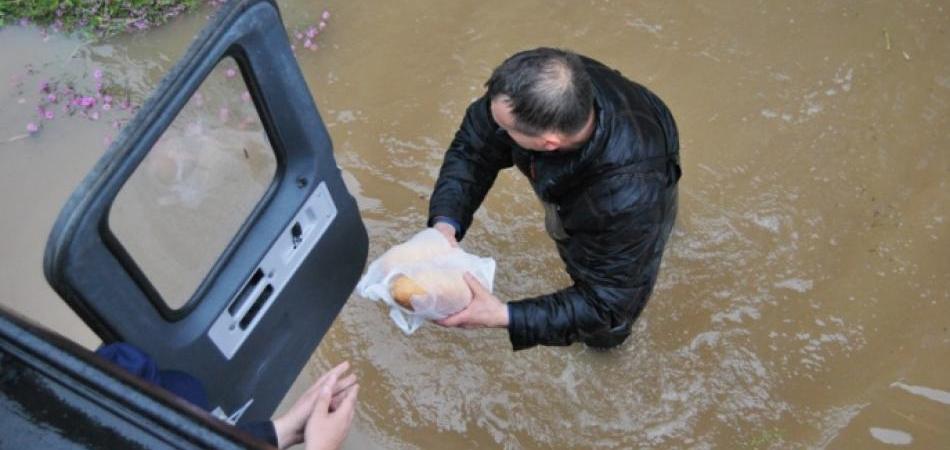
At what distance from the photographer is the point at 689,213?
12.3ft

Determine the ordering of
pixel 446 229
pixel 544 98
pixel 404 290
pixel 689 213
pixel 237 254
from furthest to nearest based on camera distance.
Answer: pixel 689 213, pixel 446 229, pixel 404 290, pixel 544 98, pixel 237 254

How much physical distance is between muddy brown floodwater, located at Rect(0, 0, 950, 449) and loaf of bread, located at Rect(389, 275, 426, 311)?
1107 mm

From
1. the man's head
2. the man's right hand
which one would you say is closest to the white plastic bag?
the man's right hand

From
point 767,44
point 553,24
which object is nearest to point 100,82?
point 553,24

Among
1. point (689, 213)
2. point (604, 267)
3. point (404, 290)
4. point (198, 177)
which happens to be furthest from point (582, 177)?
point (198, 177)

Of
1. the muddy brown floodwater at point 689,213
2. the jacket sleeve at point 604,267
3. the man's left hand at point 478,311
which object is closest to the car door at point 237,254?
the man's left hand at point 478,311

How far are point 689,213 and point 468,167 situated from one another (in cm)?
137

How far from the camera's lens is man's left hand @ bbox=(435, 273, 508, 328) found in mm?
2471

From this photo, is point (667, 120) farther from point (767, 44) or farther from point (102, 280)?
point (767, 44)

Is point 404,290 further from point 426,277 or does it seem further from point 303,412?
point 303,412

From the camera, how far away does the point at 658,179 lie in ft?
7.86

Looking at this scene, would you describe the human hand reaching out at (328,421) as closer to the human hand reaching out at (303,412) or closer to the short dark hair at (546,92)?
the human hand reaching out at (303,412)

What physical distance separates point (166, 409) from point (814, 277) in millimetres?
2936

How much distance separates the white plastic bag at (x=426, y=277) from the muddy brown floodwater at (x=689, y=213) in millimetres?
1024
